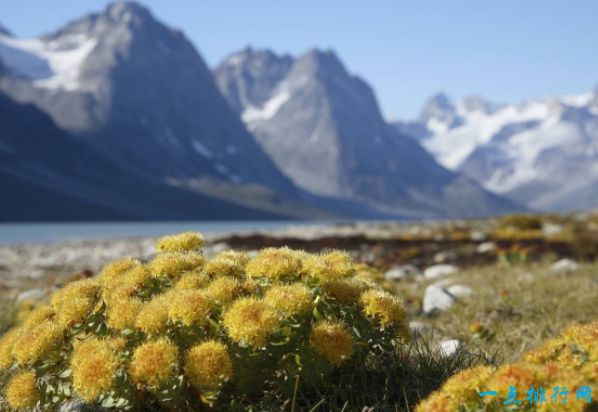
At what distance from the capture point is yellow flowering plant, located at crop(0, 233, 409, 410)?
288 centimetres

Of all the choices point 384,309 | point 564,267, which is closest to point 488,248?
point 564,267

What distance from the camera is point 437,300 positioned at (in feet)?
26.3

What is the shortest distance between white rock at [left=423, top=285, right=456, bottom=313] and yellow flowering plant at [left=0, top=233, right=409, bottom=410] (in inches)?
170

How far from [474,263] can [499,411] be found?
13197 mm

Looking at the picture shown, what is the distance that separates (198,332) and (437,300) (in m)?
5.43

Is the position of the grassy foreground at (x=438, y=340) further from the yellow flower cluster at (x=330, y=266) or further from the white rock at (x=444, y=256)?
the white rock at (x=444, y=256)

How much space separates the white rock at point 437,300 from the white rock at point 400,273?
13.3ft

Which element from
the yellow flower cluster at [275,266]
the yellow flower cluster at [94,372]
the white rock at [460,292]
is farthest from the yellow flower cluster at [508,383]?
the white rock at [460,292]

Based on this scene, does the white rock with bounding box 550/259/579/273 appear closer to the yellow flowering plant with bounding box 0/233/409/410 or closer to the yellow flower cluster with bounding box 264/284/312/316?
the yellow flowering plant with bounding box 0/233/409/410

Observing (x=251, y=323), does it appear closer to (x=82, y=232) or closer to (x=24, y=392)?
(x=24, y=392)

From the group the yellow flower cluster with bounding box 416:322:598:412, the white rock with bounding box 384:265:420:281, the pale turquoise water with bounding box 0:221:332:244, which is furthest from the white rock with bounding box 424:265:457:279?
the pale turquoise water with bounding box 0:221:332:244

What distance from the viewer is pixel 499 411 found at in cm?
247

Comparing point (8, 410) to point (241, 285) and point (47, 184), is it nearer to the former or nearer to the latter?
point (241, 285)

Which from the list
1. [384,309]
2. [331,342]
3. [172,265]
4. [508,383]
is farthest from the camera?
[172,265]
